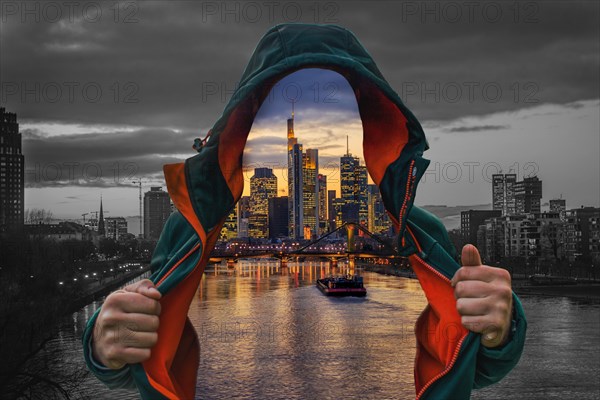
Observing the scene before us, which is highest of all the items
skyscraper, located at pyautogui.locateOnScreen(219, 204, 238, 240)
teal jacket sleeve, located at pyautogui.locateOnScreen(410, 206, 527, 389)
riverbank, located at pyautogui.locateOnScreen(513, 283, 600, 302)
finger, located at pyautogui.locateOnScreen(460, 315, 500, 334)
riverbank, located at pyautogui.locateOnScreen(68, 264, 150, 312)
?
skyscraper, located at pyautogui.locateOnScreen(219, 204, 238, 240)

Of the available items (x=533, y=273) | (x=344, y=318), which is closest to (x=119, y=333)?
(x=344, y=318)

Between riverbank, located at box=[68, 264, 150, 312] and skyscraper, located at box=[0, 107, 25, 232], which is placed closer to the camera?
riverbank, located at box=[68, 264, 150, 312]

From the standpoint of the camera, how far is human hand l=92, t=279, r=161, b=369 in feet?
4.51

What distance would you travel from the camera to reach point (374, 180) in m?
→ 1.57

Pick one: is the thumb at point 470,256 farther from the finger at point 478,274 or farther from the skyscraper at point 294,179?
the skyscraper at point 294,179

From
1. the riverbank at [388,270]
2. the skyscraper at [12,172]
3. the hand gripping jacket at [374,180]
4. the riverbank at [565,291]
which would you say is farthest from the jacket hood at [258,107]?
the skyscraper at [12,172]

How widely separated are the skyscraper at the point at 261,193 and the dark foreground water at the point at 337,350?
1566 cm

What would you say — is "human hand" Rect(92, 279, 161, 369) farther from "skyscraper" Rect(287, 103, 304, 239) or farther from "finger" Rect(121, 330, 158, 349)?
"skyscraper" Rect(287, 103, 304, 239)

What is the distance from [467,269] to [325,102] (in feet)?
1.62

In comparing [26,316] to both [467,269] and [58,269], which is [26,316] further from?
[467,269]

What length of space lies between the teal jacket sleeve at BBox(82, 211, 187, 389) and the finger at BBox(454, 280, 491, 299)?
26.6 inches

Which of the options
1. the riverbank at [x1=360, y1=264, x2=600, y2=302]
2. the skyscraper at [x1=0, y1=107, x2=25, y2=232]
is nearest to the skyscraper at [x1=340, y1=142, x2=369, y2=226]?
the riverbank at [x1=360, y1=264, x2=600, y2=302]

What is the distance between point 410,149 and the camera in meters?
1.51

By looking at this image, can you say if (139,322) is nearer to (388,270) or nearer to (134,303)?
(134,303)
